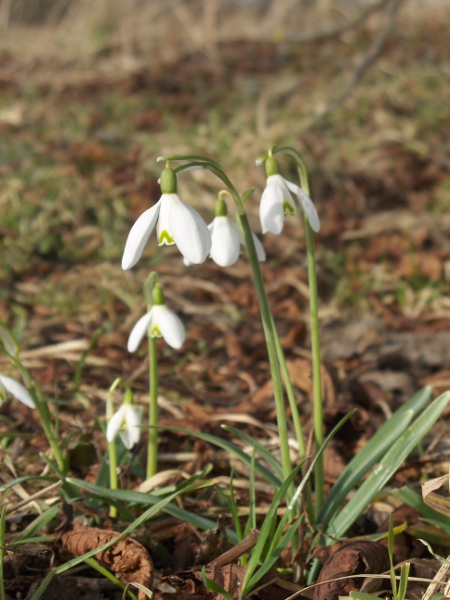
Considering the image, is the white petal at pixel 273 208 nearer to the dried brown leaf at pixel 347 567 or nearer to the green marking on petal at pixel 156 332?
the green marking on petal at pixel 156 332

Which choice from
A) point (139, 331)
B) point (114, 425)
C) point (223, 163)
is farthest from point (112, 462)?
point (223, 163)

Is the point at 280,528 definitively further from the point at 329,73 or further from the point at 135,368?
the point at 329,73

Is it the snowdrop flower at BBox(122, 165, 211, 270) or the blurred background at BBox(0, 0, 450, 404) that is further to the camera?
the blurred background at BBox(0, 0, 450, 404)

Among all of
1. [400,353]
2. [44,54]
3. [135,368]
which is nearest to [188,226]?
[135,368]

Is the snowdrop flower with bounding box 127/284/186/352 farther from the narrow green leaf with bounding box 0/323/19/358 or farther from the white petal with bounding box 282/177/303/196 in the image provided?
the white petal with bounding box 282/177/303/196

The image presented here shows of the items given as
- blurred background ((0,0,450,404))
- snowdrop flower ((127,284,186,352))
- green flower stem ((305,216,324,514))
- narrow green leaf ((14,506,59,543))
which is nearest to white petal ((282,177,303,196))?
green flower stem ((305,216,324,514))

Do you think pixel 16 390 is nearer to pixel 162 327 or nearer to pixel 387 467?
pixel 162 327
